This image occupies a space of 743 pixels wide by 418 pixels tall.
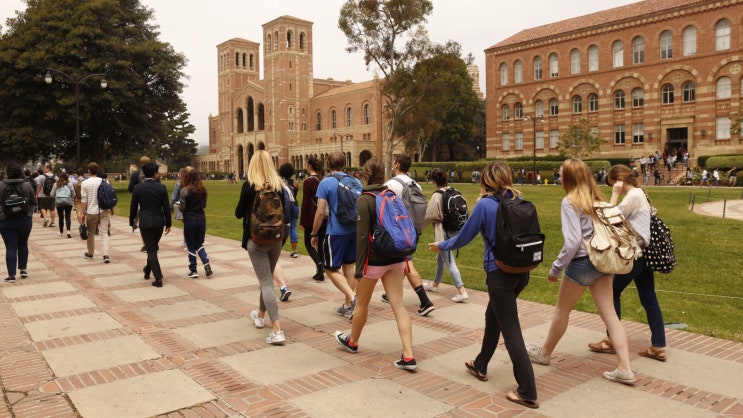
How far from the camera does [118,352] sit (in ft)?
17.4

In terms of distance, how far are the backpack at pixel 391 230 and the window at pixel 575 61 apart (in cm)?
4729

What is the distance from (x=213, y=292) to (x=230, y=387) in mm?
3700

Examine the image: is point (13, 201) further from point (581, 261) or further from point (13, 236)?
point (581, 261)

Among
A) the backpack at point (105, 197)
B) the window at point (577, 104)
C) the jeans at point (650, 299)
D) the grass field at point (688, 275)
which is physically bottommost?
the grass field at point (688, 275)

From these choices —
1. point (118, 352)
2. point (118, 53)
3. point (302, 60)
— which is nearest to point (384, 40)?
point (118, 53)

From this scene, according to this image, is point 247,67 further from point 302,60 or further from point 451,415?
point 451,415

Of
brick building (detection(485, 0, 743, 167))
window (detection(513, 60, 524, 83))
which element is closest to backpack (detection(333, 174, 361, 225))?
brick building (detection(485, 0, 743, 167))

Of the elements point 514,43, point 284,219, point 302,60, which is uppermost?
point 302,60

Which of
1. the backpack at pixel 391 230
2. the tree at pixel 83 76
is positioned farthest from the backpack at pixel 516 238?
the tree at pixel 83 76

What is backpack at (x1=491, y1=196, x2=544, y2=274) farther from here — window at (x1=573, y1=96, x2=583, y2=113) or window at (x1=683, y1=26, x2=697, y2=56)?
window at (x1=573, y1=96, x2=583, y2=113)

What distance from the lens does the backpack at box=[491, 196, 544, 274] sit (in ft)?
13.1

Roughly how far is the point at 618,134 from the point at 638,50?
21.7ft

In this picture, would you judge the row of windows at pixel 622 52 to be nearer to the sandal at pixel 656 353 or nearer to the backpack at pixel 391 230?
the sandal at pixel 656 353

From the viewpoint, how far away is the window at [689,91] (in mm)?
41875
